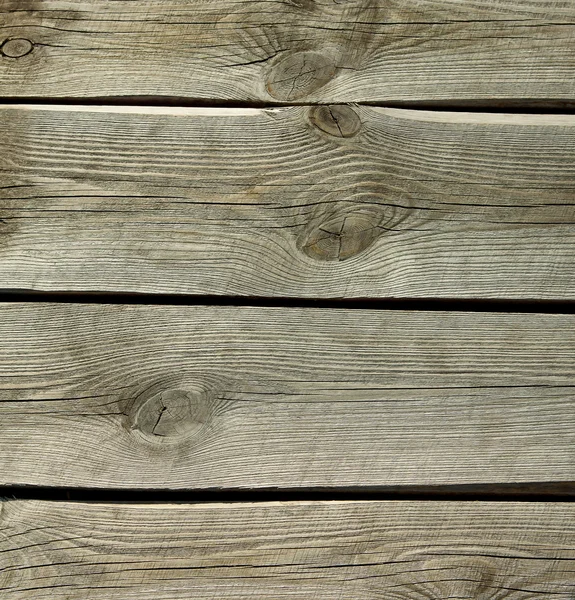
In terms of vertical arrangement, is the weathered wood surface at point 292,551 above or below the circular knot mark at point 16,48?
below

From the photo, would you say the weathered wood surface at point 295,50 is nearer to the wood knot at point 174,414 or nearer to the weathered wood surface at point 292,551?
the wood knot at point 174,414

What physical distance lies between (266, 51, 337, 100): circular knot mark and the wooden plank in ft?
1.33

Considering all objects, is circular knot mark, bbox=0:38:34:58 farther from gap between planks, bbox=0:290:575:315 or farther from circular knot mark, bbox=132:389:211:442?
circular knot mark, bbox=132:389:211:442

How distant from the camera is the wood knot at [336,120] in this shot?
1.34 m

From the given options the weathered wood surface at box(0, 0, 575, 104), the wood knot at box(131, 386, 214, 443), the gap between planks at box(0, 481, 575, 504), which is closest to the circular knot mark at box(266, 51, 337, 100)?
the weathered wood surface at box(0, 0, 575, 104)

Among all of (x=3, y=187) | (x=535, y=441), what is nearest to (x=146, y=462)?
(x=3, y=187)

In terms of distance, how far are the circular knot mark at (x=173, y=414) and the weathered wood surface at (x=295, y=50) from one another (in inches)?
21.5

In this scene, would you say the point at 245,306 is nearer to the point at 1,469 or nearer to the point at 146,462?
the point at 146,462

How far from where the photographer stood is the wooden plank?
1251 millimetres

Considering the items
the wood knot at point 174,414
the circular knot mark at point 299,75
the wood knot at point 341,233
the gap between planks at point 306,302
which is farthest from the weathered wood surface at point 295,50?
the wood knot at point 174,414

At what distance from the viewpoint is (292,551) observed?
4.05 feet

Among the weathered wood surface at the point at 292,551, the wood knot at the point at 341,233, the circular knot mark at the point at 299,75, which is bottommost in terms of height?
the weathered wood surface at the point at 292,551

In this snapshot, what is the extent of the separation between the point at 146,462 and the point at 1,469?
241mm

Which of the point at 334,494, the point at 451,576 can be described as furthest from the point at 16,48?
the point at 451,576
